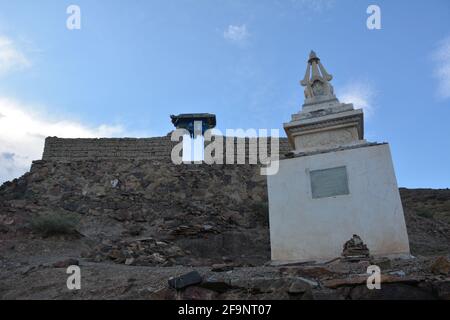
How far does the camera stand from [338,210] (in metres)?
7.09

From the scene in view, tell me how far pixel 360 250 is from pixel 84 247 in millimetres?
8347

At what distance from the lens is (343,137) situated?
8117 millimetres

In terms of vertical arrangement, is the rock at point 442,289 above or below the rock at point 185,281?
below

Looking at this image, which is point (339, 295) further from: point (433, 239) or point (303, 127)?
point (433, 239)

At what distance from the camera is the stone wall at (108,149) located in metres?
20.3

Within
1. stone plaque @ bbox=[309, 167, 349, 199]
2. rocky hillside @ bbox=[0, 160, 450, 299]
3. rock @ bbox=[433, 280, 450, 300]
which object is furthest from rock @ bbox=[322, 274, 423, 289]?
stone plaque @ bbox=[309, 167, 349, 199]

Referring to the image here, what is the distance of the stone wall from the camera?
66.6ft

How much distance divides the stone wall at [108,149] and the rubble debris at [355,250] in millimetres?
14745

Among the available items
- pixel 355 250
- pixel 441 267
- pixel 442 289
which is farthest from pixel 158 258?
pixel 442 289

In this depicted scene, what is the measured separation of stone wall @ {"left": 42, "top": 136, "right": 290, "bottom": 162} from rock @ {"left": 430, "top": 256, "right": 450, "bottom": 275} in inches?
654

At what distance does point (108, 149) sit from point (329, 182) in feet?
51.0

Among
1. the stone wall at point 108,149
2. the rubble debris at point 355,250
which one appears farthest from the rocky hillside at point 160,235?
the rubble debris at point 355,250

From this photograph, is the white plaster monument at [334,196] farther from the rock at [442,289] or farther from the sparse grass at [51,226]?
the sparse grass at [51,226]

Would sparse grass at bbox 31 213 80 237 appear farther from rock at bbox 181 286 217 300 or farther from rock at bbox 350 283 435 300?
rock at bbox 350 283 435 300
